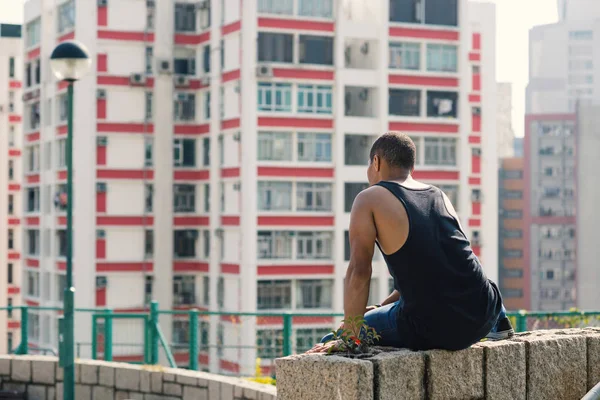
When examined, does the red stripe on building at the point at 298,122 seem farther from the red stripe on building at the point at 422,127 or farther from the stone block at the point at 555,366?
the stone block at the point at 555,366

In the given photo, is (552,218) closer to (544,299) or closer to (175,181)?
(544,299)

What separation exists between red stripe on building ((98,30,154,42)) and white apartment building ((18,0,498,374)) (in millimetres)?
95

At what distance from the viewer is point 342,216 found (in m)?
69.1

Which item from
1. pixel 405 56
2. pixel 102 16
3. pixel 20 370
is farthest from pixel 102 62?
pixel 20 370

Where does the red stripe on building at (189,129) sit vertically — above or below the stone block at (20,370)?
above

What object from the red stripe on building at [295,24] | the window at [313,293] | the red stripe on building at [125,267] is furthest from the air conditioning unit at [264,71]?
the red stripe on building at [125,267]

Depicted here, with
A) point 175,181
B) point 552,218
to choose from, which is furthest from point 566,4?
Answer: point 175,181

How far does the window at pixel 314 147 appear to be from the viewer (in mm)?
Answer: 69188

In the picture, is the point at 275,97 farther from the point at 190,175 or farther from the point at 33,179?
the point at 33,179

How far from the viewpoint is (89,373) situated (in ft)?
52.3

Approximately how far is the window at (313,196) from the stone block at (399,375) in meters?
63.3

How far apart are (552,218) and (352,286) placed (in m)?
123

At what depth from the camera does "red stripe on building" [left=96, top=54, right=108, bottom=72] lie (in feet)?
232

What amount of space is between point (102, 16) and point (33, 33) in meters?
9.08
